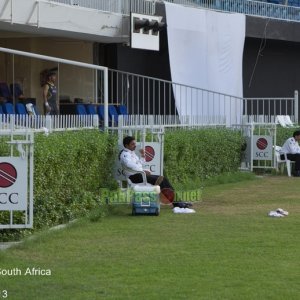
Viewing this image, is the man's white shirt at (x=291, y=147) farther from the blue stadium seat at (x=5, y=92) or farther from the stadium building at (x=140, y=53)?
the blue stadium seat at (x=5, y=92)

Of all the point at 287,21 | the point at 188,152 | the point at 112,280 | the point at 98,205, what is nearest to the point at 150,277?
the point at 112,280

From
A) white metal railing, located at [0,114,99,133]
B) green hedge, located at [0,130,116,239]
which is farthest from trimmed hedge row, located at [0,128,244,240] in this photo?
white metal railing, located at [0,114,99,133]

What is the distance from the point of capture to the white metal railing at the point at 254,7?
30.4 m

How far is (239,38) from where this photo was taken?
29.6 metres

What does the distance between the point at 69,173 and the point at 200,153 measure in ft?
26.1

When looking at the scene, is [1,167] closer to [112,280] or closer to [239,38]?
[112,280]

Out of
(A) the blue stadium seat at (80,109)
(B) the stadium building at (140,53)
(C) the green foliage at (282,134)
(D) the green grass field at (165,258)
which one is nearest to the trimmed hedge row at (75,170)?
(D) the green grass field at (165,258)

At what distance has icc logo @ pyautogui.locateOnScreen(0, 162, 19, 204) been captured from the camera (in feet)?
36.9

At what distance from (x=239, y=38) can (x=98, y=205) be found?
1532 cm

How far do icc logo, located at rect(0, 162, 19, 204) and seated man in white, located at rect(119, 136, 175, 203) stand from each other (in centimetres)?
477

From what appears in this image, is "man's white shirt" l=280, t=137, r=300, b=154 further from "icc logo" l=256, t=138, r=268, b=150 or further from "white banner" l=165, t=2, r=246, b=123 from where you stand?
"white banner" l=165, t=2, r=246, b=123

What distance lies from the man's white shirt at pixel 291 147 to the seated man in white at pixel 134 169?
29.9 feet

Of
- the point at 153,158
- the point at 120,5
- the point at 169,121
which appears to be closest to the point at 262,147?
the point at 169,121

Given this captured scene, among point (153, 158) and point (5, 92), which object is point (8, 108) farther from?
point (153, 158)
